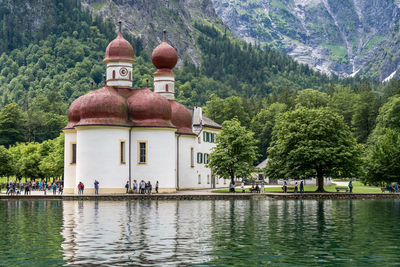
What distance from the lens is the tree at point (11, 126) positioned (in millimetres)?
154125

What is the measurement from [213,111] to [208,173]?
5737cm

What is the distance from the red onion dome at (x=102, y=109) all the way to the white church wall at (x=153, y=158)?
2420mm

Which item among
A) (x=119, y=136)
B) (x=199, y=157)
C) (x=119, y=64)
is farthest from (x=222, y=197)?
(x=199, y=157)

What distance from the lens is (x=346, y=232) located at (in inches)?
1160

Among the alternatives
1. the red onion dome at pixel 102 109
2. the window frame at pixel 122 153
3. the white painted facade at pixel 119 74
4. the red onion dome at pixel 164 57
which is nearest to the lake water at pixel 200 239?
the red onion dome at pixel 102 109

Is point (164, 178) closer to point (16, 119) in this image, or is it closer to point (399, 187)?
point (399, 187)

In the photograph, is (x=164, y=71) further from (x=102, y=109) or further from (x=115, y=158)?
(x=115, y=158)

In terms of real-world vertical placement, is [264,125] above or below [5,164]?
above

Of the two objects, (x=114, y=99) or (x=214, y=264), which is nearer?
(x=214, y=264)

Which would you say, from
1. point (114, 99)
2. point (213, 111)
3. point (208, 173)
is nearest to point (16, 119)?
point (213, 111)

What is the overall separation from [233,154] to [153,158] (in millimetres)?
11058

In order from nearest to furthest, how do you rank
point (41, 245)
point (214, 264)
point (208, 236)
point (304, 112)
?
point (214, 264) < point (41, 245) < point (208, 236) < point (304, 112)

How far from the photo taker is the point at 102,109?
68812 millimetres

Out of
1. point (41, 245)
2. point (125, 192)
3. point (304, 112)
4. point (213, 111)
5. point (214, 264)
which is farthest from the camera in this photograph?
point (213, 111)
